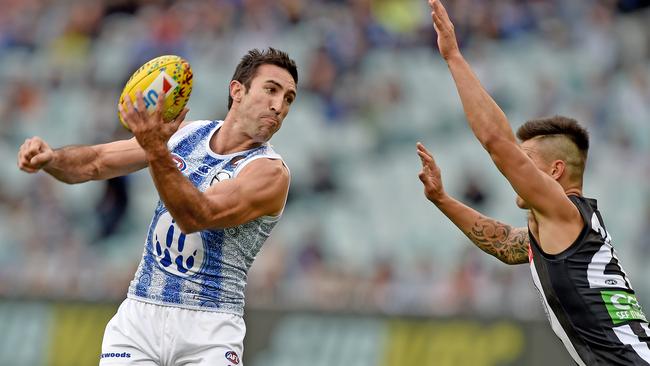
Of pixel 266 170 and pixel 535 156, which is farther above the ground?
pixel 535 156

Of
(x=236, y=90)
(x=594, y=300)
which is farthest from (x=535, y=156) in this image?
(x=236, y=90)

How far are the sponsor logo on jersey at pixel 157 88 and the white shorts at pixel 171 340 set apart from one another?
3.97 feet

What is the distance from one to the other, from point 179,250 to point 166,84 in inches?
38.7

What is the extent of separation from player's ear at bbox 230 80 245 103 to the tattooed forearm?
1.81m

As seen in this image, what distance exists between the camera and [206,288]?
6465 millimetres

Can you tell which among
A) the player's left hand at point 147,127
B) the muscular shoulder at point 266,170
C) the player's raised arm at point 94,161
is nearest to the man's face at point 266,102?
the muscular shoulder at point 266,170

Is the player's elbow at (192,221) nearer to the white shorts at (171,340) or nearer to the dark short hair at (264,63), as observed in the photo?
the white shorts at (171,340)

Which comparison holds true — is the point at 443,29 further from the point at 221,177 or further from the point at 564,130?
the point at 221,177

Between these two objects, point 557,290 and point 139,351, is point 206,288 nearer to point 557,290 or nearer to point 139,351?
point 139,351

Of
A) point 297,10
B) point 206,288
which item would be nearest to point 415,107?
point 297,10

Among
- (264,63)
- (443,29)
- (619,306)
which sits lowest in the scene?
(619,306)

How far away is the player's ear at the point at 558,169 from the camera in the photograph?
21.1 feet

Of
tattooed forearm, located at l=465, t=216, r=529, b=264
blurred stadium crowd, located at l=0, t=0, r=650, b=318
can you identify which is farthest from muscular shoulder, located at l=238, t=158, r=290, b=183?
blurred stadium crowd, located at l=0, t=0, r=650, b=318

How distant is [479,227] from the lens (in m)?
7.37
